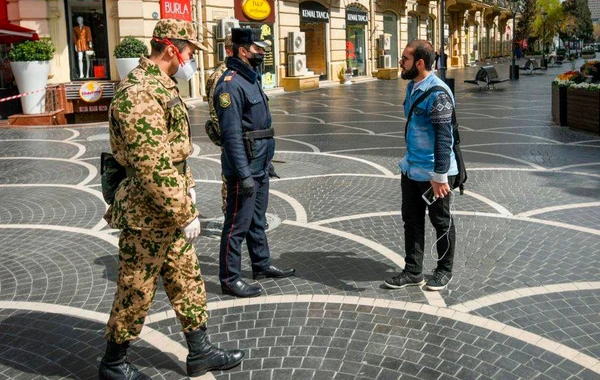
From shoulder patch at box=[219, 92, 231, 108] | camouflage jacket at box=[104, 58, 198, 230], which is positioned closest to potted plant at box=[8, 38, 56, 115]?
shoulder patch at box=[219, 92, 231, 108]

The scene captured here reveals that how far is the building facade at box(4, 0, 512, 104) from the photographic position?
779 inches

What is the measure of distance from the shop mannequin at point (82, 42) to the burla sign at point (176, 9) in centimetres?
245

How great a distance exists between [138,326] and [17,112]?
56.7ft

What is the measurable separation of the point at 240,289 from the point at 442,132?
193 cm

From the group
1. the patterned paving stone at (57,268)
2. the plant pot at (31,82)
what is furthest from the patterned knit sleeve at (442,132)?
the plant pot at (31,82)

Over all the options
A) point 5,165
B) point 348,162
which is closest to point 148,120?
point 348,162

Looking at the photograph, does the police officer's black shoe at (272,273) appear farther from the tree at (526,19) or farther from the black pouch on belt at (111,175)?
the tree at (526,19)

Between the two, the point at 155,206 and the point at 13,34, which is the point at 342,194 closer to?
the point at 155,206

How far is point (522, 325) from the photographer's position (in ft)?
14.2

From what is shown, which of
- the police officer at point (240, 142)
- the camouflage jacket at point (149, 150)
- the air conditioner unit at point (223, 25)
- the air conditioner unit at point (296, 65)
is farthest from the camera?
the air conditioner unit at point (296, 65)

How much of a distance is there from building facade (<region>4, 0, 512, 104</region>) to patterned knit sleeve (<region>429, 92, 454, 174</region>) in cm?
386

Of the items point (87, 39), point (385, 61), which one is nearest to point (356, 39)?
point (385, 61)

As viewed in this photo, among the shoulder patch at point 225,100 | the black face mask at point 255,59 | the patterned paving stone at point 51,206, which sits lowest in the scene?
the patterned paving stone at point 51,206

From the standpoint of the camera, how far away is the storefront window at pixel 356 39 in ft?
107
